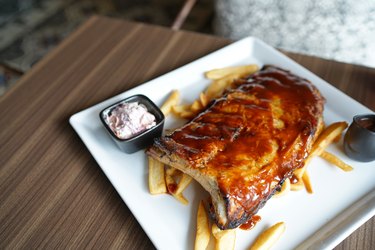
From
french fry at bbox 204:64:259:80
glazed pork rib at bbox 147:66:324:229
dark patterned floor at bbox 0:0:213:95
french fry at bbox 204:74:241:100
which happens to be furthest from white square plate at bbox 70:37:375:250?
dark patterned floor at bbox 0:0:213:95

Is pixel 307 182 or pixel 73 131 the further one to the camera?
pixel 73 131

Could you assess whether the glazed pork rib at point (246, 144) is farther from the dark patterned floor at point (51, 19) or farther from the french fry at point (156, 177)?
the dark patterned floor at point (51, 19)

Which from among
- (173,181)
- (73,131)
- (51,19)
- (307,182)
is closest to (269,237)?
(307,182)

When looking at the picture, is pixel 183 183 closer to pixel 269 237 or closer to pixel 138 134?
pixel 138 134

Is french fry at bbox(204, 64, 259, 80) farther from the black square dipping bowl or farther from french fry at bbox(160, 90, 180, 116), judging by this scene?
the black square dipping bowl

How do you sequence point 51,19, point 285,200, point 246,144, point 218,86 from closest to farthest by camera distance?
1. point 246,144
2. point 285,200
3. point 218,86
4. point 51,19

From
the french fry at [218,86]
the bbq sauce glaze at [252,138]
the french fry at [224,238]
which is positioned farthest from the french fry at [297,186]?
the french fry at [218,86]
